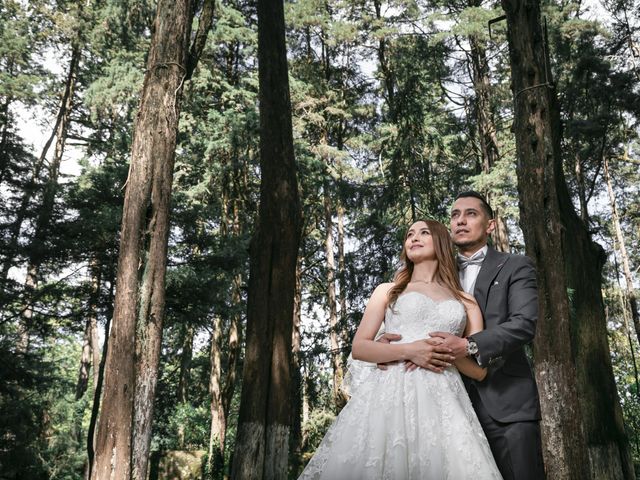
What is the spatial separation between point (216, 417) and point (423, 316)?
1532 cm

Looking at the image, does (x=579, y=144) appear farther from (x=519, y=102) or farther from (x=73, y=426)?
(x=73, y=426)

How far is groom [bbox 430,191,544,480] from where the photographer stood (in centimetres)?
255

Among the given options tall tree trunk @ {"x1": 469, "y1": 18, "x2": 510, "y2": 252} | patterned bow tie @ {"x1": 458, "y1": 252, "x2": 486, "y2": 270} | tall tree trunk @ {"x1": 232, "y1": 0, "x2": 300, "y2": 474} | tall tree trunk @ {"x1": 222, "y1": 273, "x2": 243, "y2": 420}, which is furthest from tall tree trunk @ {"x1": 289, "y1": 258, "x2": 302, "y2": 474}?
patterned bow tie @ {"x1": 458, "y1": 252, "x2": 486, "y2": 270}

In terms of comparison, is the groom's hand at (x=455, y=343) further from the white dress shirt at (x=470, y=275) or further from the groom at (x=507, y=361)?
the white dress shirt at (x=470, y=275)

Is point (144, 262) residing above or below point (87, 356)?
below

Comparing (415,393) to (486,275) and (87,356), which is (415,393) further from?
(87,356)

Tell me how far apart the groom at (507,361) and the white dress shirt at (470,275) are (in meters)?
0.06

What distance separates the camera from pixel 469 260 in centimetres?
310

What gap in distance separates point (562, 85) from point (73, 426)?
55.2 feet

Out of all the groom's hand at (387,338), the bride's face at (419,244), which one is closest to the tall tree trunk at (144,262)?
the groom's hand at (387,338)

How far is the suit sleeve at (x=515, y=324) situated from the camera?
2.53m

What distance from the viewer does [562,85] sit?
16.8 metres

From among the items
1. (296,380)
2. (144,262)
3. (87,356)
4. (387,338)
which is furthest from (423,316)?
(87,356)

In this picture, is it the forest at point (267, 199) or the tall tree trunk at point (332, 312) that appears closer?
the forest at point (267, 199)
